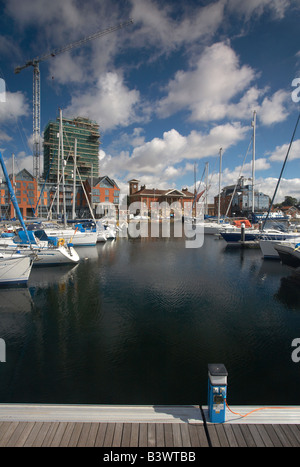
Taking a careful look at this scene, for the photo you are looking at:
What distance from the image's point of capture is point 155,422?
4512 millimetres

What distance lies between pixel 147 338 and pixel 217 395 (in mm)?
5967

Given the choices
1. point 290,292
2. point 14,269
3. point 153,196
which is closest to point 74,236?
point 14,269

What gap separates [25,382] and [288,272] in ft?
71.5

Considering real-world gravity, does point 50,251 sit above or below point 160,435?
above

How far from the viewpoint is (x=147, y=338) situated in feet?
32.8

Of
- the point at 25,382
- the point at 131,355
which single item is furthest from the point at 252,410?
the point at 25,382

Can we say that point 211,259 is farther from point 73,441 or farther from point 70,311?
point 73,441

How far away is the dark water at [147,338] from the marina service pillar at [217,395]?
2497mm

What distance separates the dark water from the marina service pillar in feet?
8.19

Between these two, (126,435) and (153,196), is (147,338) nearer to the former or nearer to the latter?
(126,435)

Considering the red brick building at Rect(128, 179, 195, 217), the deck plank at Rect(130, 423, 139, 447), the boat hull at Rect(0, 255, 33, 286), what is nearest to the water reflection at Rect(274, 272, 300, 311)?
the deck plank at Rect(130, 423, 139, 447)

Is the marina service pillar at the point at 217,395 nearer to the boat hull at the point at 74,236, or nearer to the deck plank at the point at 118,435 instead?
the deck plank at the point at 118,435

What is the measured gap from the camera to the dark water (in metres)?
7.11

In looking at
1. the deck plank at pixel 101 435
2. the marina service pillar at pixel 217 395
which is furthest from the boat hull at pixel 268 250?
the deck plank at pixel 101 435
